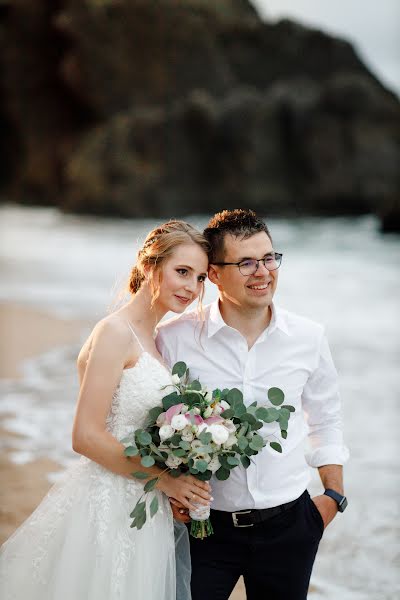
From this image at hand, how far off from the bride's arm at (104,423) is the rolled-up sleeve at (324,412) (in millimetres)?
628

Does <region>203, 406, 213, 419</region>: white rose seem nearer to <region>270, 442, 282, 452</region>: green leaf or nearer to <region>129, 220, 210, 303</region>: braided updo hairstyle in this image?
<region>270, 442, 282, 452</region>: green leaf

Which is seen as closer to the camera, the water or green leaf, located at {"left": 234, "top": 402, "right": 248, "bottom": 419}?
green leaf, located at {"left": 234, "top": 402, "right": 248, "bottom": 419}

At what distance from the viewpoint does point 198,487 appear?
2.39 meters

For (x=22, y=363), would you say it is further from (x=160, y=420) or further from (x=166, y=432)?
(x=166, y=432)

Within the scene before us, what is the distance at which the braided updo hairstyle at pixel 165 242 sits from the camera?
8.62ft

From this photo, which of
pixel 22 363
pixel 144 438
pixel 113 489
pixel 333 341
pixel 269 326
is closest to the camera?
pixel 144 438

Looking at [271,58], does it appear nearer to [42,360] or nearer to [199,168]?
[199,168]

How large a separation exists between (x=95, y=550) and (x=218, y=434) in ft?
2.10

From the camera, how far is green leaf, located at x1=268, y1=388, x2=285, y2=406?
2.43 m

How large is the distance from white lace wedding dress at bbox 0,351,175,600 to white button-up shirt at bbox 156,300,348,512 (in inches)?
6.4

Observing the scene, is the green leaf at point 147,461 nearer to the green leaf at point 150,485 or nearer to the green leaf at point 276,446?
the green leaf at point 150,485

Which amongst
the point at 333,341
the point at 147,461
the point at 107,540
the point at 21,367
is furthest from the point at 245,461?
the point at 333,341

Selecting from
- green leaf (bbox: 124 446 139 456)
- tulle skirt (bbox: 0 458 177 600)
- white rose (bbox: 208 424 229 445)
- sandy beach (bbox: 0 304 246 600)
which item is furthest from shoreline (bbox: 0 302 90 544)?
white rose (bbox: 208 424 229 445)

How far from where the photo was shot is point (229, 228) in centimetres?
268
